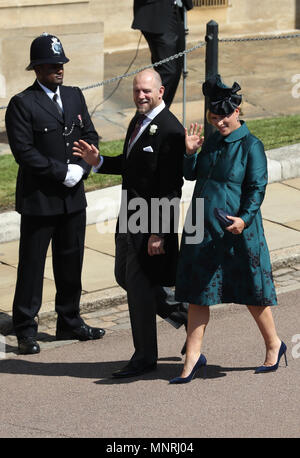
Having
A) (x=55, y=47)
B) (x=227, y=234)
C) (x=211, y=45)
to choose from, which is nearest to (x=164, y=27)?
(x=211, y=45)

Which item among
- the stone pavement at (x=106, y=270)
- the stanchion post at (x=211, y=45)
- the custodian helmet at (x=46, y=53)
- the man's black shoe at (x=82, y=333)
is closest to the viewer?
the custodian helmet at (x=46, y=53)

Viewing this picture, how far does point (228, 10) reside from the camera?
57.6 ft

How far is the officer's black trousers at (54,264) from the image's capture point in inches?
303

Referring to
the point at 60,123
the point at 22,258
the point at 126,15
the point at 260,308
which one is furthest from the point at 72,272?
the point at 126,15

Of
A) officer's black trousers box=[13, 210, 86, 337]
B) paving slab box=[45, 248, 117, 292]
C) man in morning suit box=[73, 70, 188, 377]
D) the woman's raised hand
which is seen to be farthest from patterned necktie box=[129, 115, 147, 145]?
paving slab box=[45, 248, 117, 292]

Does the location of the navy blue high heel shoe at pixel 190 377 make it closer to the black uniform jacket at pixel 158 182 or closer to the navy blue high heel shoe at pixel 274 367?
the navy blue high heel shoe at pixel 274 367

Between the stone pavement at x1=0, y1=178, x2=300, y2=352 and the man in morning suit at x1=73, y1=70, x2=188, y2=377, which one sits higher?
the man in morning suit at x1=73, y1=70, x2=188, y2=377

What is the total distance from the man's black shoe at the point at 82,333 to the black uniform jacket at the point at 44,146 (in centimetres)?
81

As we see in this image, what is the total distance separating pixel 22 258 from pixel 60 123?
0.93 metres

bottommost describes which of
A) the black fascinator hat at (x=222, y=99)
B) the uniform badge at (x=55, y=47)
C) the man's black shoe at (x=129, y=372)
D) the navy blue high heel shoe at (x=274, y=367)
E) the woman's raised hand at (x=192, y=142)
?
the man's black shoe at (x=129, y=372)

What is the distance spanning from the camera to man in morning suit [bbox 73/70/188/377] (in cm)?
688

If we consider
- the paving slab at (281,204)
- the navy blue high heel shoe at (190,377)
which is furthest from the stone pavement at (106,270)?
the navy blue high heel shoe at (190,377)

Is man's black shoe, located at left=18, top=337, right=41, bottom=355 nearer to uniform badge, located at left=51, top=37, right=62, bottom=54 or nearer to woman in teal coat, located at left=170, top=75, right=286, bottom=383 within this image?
woman in teal coat, located at left=170, top=75, right=286, bottom=383

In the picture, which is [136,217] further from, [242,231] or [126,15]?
[126,15]
